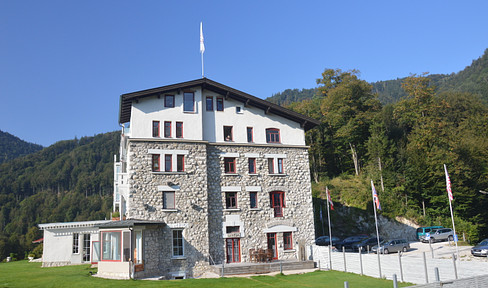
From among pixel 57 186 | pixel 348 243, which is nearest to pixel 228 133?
pixel 348 243

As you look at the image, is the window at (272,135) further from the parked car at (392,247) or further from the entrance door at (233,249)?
the parked car at (392,247)

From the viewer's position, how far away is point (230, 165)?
2942cm

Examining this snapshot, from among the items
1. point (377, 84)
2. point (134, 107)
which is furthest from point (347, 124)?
point (377, 84)

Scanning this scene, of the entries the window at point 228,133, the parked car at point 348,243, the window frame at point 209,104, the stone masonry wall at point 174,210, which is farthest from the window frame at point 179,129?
the parked car at point 348,243

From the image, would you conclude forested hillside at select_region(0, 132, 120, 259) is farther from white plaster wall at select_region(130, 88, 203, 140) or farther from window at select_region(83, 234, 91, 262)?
white plaster wall at select_region(130, 88, 203, 140)

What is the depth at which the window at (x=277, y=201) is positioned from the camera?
29719 mm

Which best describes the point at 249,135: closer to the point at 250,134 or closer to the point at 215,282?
the point at 250,134

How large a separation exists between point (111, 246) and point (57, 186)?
474 ft

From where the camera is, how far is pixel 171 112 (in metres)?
28.4

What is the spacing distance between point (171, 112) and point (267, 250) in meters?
12.5

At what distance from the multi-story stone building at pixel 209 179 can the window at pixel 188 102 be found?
79 mm

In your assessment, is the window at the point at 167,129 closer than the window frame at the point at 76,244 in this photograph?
Yes

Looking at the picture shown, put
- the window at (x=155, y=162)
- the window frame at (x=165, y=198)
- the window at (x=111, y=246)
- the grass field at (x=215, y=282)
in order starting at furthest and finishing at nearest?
1. the window at (x=155, y=162)
2. the window frame at (x=165, y=198)
3. the window at (x=111, y=246)
4. the grass field at (x=215, y=282)

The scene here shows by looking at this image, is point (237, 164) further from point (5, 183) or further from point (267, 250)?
point (5, 183)
